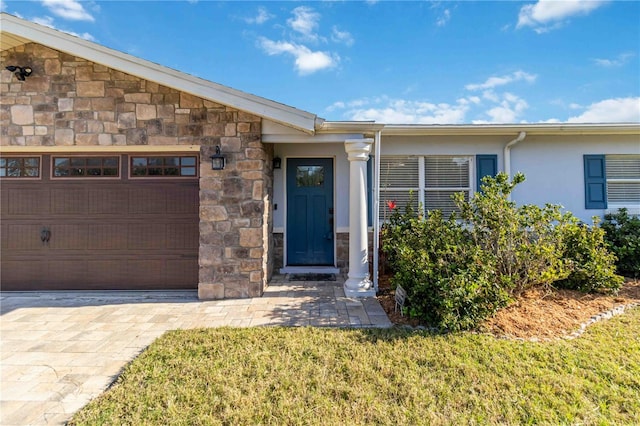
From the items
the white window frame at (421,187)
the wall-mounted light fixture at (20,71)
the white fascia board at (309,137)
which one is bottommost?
the white window frame at (421,187)

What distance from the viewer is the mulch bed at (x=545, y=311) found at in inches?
132

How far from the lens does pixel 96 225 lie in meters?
4.89

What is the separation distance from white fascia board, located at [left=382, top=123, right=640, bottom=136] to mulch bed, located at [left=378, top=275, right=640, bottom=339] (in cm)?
291

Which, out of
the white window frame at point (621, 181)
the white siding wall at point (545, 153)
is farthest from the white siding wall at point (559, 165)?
the white window frame at point (621, 181)

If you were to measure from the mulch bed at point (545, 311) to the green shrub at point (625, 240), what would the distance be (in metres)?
0.68

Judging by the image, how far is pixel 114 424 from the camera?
1.99 m

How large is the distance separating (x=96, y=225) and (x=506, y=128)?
24.4ft

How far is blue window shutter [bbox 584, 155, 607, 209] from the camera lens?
6.02 meters

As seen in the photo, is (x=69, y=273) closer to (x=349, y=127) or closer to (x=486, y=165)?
(x=349, y=127)

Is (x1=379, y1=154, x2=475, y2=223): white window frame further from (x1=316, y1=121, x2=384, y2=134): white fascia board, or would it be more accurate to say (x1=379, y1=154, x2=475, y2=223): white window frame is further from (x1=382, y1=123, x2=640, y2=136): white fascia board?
(x1=316, y1=121, x2=384, y2=134): white fascia board

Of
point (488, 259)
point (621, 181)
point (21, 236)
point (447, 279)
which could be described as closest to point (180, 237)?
point (21, 236)

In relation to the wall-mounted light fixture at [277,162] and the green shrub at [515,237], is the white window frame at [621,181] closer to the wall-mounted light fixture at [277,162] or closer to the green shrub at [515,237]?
the green shrub at [515,237]

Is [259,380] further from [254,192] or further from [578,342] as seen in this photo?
[578,342]

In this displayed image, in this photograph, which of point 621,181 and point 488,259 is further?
point 621,181
